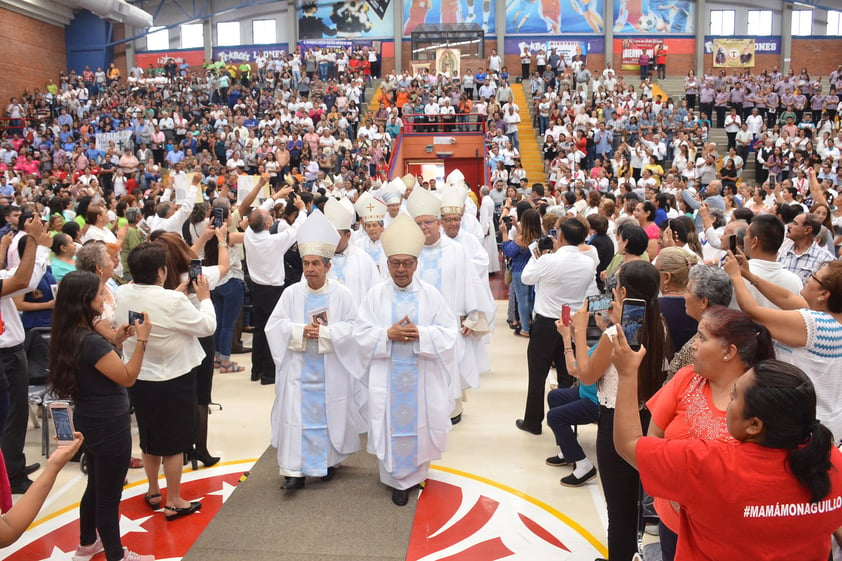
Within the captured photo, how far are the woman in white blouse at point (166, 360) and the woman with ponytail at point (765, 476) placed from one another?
10.1 ft

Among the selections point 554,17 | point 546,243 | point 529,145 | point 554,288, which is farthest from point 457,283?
point 554,17

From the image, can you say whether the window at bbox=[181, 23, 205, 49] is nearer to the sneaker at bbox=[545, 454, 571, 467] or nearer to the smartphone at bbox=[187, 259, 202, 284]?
the smartphone at bbox=[187, 259, 202, 284]

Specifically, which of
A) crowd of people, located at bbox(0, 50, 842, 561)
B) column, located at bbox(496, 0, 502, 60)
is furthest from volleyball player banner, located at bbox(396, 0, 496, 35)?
crowd of people, located at bbox(0, 50, 842, 561)

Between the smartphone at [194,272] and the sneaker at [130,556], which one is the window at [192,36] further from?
the sneaker at [130,556]

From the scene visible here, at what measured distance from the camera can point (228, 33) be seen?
105 ft

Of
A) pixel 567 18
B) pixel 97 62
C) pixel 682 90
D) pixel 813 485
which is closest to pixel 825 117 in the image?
pixel 682 90

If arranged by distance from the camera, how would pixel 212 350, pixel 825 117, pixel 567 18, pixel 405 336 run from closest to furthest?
pixel 405 336
pixel 212 350
pixel 825 117
pixel 567 18

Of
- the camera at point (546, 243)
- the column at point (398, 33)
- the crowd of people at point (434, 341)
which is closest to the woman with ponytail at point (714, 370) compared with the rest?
the crowd of people at point (434, 341)

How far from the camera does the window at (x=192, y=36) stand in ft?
105

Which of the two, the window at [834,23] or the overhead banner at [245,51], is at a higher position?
the window at [834,23]

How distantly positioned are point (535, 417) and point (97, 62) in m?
30.0

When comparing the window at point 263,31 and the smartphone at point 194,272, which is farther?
the window at point 263,31

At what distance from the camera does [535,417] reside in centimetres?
627

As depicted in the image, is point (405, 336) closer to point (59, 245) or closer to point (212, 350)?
point (212, 350)
